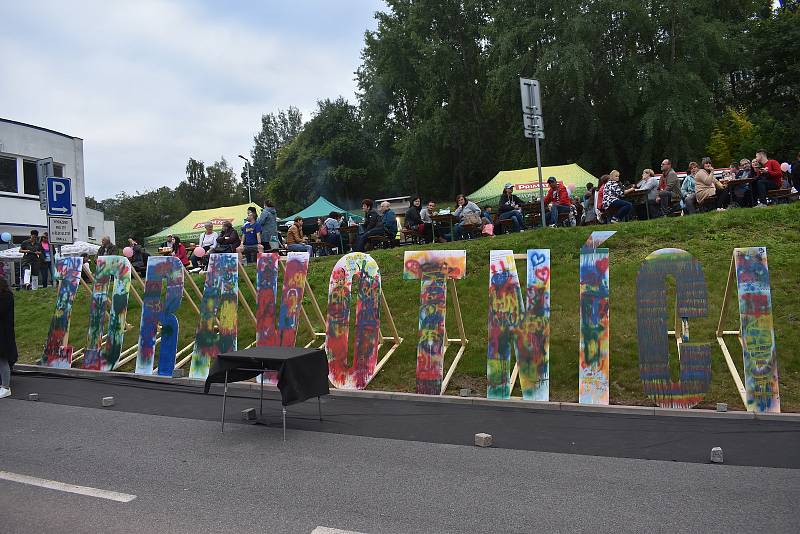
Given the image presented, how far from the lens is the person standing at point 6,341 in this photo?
912 cm

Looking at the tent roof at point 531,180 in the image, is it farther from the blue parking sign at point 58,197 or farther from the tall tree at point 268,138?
the tall tree at point 268,138

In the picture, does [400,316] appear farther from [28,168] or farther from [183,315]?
[28,168]

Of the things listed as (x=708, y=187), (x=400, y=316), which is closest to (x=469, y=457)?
(x=400, y=316)

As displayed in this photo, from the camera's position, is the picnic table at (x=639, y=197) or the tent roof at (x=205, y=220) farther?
the tent roof at (x=205, y=220)

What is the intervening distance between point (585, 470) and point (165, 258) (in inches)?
310

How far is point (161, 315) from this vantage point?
33.8 feet

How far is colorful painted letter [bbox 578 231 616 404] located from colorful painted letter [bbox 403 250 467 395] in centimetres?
161

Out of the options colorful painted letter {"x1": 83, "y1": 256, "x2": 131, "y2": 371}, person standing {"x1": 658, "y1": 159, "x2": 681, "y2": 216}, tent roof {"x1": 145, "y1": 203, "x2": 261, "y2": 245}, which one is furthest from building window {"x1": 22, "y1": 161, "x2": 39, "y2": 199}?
person standing {"x1": 658, "y1": 159, "x2": 681, "y2": 216}

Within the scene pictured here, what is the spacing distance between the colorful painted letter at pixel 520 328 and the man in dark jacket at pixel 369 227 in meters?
7.26

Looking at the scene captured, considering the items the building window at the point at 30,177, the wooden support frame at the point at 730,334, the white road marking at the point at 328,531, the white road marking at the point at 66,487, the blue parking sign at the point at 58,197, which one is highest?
the building window at the point at 30,177

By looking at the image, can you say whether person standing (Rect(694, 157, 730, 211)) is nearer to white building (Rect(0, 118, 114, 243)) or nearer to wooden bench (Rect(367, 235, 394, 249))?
wooden bench (Rect(367, 235, 394, 249))

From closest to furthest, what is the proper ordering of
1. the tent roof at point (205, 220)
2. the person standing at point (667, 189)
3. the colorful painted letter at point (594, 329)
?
the colorful painted letter at point (594, 329), the person standing at point (667, 189), the tent roof at point (205, 220)

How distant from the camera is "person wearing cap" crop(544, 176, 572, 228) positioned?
15508 millimetres

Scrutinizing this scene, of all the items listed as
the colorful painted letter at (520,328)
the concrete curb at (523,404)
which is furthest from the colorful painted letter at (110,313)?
the colorful painted letter at (520,328)
